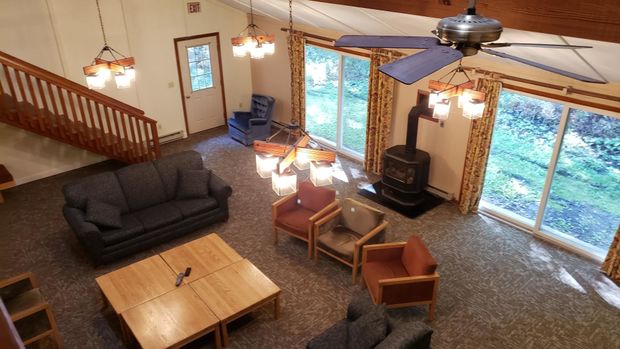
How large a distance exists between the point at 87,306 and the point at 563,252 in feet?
20.8

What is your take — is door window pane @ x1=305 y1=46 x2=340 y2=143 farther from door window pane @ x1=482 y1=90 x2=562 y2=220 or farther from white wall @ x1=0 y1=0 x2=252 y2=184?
door window pane @ x1=482 y1=90 x2=562 y2=220

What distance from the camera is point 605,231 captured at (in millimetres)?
6555

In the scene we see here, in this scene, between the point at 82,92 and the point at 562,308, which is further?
the point at 82,92

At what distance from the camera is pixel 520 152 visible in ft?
23.3

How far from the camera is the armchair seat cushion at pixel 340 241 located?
6.10 m

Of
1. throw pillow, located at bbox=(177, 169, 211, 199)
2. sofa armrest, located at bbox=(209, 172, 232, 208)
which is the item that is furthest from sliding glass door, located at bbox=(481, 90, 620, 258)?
Result: throw pillow, located at bbox=(177, 169, 211, 199)

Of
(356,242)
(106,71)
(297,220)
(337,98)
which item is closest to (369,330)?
(356,242)

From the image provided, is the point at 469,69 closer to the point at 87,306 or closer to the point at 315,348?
the point at 315,348

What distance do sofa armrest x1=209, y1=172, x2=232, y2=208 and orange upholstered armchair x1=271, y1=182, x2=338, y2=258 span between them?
78cm

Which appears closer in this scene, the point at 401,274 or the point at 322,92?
the point at 401,274

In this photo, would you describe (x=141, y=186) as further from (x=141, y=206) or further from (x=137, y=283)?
(x=137, y=283)

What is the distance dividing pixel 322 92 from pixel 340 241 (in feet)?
14.4

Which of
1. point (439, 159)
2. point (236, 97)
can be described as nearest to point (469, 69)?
point (439, 159)

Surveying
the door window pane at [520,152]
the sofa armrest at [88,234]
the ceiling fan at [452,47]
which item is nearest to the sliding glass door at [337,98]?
the door window pane at [520,152]
